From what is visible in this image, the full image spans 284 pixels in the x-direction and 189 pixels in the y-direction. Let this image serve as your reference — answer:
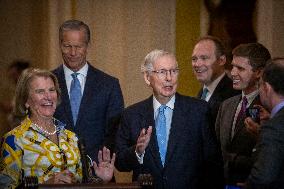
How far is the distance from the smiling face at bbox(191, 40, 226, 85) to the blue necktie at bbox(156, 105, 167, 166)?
47.5 inches

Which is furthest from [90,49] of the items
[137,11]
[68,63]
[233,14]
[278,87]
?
[278,87]

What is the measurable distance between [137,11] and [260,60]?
2.41m

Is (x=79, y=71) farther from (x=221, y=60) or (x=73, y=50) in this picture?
(x=221, y=60)

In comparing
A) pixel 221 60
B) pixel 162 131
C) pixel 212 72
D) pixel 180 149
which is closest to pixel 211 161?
pixel 180 149

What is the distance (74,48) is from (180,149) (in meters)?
1.06

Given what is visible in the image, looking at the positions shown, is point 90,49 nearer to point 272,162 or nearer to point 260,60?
point 260,60

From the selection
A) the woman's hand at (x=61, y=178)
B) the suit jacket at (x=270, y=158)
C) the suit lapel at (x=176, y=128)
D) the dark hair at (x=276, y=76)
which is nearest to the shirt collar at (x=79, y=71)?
the suit lapel at (x=176, y=128)

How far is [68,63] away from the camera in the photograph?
4.73 m

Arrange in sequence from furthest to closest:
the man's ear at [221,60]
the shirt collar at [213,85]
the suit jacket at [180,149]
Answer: the man's ear at [221,60] → the shirt collar at [213,85] → the suit jacket at [180,149]

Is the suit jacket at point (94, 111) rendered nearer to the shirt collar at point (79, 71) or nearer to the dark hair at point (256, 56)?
the shirt collar at point (79, 71)

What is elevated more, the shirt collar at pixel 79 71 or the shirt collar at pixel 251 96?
the shirt collar at pixel 79 71

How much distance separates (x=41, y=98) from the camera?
4.05m

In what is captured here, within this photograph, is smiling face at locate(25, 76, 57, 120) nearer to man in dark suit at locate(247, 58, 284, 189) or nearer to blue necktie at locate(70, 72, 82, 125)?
blue necktie at locate(70, 72, 82, 125)

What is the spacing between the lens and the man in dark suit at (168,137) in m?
4.18
